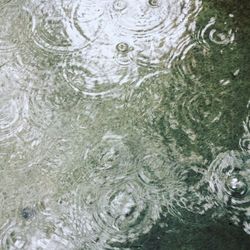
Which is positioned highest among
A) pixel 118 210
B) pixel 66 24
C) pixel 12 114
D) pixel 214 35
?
pixel 66 24

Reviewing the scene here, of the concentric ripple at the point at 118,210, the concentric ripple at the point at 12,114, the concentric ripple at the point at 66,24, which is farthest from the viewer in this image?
the concentric ripple at the point at 66,24

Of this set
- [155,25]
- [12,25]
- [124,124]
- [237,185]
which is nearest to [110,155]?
[124,124]

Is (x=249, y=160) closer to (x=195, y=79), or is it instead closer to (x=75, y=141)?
(x=195, y=79)

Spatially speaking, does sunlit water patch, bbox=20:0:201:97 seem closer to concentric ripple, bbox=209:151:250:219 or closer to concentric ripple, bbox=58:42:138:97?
concentric ripple, bbox=58:42:138:97

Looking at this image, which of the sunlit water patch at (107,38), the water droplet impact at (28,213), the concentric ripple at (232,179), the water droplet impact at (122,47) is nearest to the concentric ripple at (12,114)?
the sunlit water patch at (107,38)

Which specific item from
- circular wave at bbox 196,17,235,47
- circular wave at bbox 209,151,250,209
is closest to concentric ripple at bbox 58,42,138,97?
circular wave at bbox 196,17,235,47

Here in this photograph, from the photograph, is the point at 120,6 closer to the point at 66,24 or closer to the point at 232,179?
the point at 66,24

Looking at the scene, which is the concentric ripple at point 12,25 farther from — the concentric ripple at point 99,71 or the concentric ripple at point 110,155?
the concentric ripple at point 110,155
